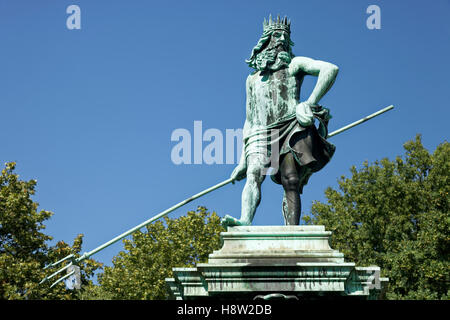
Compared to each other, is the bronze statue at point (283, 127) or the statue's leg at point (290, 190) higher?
the bronze statue at point (283, 127)

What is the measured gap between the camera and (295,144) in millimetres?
11766

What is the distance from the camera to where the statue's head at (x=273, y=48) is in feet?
40.6

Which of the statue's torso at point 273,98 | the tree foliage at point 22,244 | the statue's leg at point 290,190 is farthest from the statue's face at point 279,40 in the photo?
the tree foliage at point 22,244

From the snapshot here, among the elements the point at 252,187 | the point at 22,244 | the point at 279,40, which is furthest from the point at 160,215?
the point at 22,244

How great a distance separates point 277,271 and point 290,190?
1.63m

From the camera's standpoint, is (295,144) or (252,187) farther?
(295,144)

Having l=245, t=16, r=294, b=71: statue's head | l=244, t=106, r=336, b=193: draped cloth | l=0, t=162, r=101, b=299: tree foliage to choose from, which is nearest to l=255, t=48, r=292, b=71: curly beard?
l=245, t=16, r=294, b=71: statue's head

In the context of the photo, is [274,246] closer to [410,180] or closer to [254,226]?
[254,226]

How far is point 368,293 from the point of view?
1066 centimetres

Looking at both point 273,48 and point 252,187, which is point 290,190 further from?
point 273,48

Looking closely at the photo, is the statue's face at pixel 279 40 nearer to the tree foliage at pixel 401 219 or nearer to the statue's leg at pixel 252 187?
the statue's leg at pixel 252 187

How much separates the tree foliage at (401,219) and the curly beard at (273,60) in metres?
21.3

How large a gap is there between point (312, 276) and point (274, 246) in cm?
77

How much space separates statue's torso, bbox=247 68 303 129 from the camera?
475 inches
